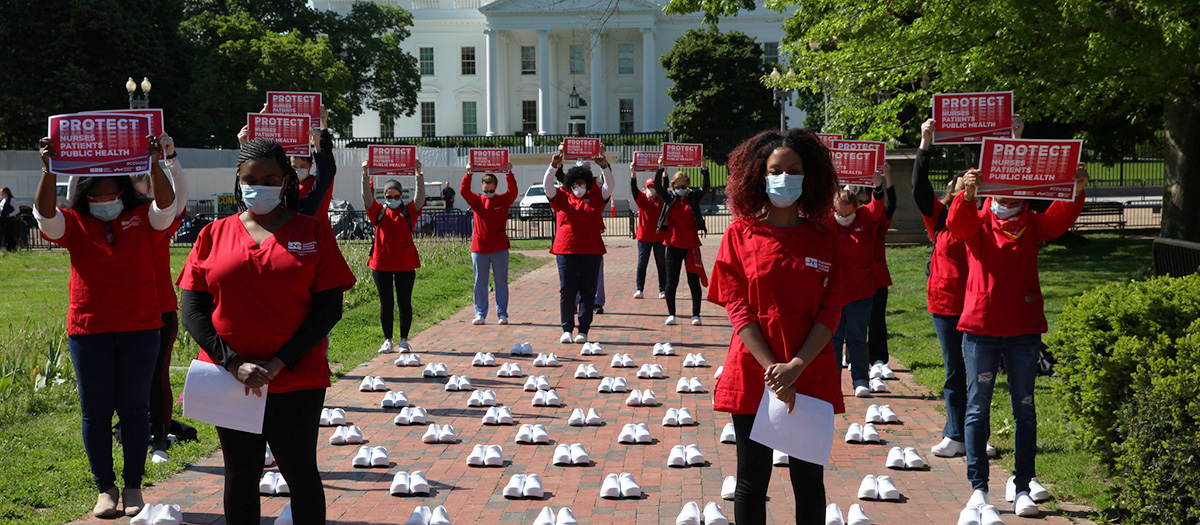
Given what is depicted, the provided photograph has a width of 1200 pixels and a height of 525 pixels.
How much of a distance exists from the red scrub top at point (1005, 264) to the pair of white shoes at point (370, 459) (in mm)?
3589

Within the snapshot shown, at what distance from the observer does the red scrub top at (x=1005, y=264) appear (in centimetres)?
541

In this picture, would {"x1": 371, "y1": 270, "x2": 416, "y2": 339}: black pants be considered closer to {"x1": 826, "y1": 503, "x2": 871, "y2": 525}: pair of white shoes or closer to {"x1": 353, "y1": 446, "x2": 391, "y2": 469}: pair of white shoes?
{"x1": 353, "y1": 446, "x2": 391, "y2": 469}: pair of white shoes

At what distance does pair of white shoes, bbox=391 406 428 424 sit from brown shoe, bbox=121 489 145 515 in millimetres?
2486

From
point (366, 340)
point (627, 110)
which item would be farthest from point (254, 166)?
point (627, 110)

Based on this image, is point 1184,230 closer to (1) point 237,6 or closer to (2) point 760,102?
(2) point 760,102

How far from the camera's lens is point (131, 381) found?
555cm

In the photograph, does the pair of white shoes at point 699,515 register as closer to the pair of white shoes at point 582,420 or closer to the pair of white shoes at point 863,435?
the pair of white shoes at point 863,435

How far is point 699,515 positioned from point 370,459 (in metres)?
2.36

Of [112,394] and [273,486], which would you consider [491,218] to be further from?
[112,394]

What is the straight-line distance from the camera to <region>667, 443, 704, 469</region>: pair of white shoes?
658cm

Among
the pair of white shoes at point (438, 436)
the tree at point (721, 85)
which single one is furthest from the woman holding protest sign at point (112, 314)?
the tree at point (721, 85)

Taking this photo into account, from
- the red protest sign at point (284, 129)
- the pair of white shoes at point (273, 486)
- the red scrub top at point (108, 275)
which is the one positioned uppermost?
the red protest sign at point (284, 129)

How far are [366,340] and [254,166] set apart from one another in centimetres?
799

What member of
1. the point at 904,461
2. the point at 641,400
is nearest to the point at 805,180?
the point at 904,461
